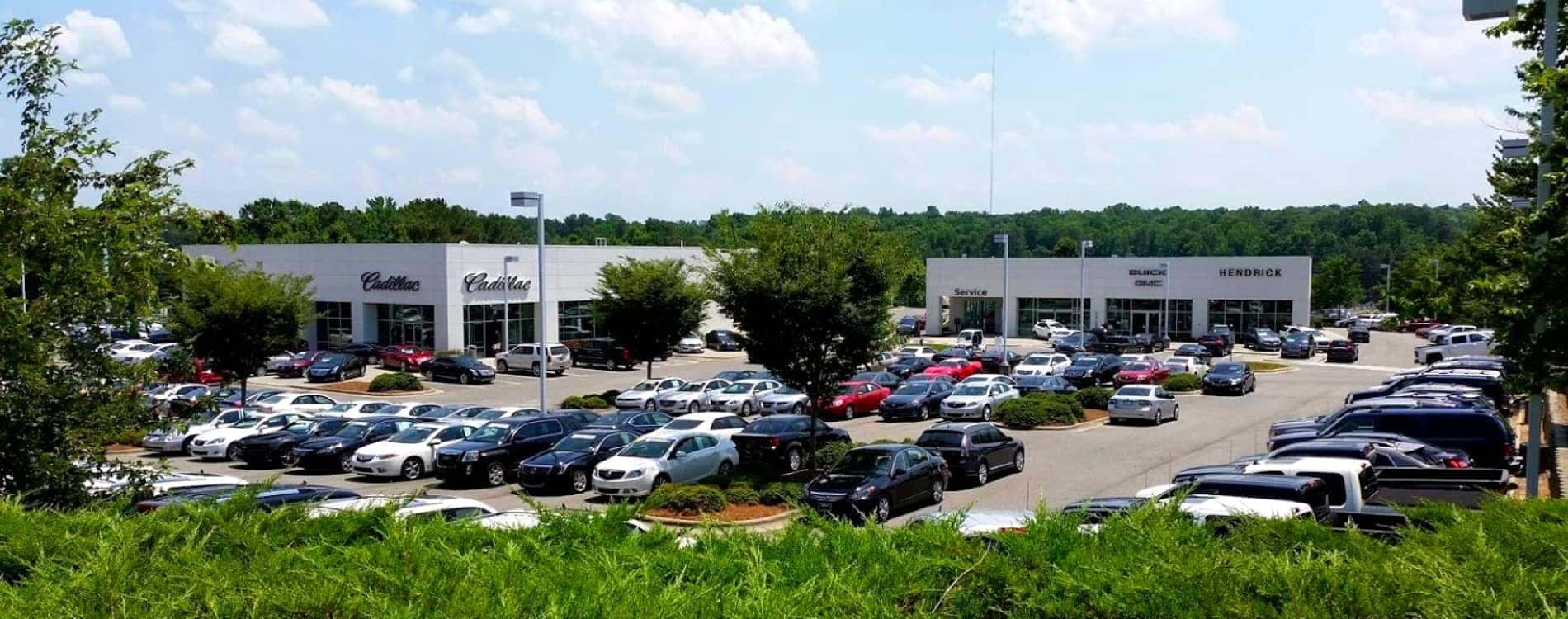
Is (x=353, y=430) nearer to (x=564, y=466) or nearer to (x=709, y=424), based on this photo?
(x=564, y=466)

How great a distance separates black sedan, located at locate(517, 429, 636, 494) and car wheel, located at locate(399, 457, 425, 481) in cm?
271

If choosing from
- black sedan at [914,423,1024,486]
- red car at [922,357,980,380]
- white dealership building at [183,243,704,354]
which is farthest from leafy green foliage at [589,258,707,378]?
black sedan at [914,423,1024,486]

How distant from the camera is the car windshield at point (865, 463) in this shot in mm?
18062

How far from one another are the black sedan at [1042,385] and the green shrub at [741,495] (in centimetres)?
1742

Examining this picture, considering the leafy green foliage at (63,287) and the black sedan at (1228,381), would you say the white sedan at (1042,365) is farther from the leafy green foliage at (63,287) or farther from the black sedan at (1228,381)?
the leafy green foliage at (63,287)

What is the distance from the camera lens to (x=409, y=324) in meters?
56.0

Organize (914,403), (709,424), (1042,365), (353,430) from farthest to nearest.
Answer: (1042,365), (914,403), (353,430), (709,424)

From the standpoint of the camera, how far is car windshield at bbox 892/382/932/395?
115 feet

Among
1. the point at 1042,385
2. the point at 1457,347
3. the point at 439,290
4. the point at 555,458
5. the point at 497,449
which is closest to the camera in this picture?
the point at 555,458

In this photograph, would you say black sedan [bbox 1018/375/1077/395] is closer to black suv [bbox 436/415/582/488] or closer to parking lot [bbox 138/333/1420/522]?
parking lot [bbox 138/333/1420/522]

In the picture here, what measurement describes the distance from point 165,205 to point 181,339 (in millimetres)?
1681

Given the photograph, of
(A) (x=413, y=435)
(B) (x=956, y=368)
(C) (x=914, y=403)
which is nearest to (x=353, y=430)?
(A) (x=413, y=435)

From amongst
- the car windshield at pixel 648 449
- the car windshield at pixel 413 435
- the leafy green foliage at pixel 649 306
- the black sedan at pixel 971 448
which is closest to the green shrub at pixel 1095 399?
the black sedan at pixel 971 448

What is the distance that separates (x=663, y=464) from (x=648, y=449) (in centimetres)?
61
